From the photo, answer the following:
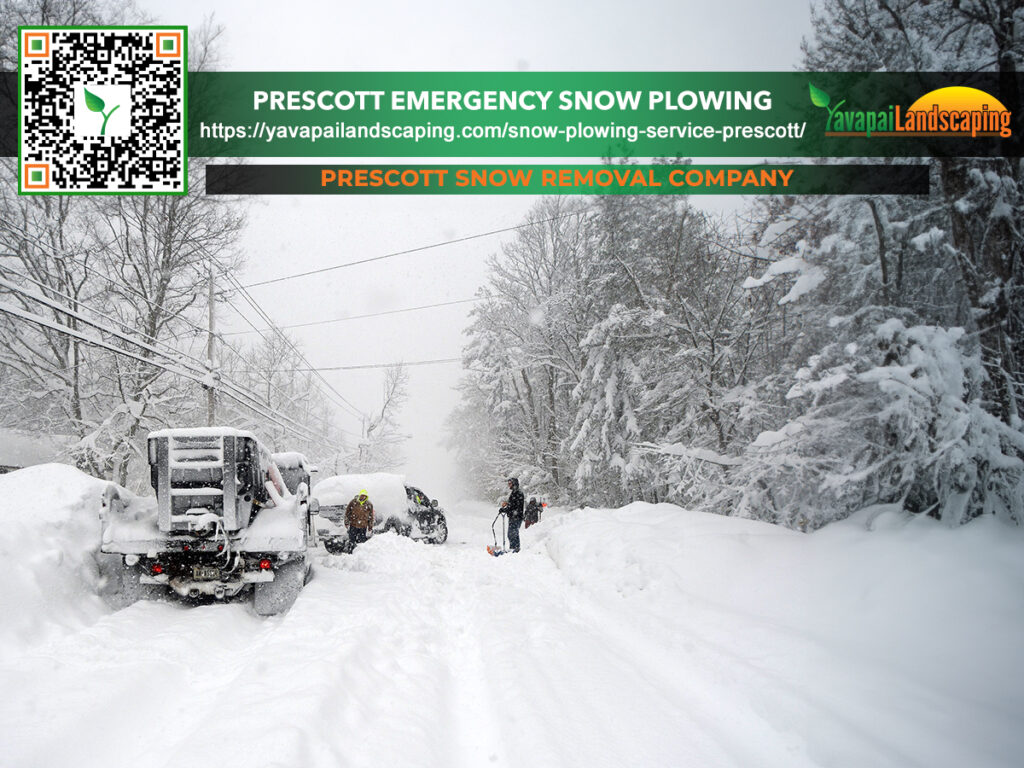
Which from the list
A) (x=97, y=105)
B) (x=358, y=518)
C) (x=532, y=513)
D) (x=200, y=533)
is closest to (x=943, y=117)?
(x=200, y=533)

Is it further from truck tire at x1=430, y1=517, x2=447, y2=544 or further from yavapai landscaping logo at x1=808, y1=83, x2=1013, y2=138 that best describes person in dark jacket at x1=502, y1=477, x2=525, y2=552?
yavapai landscaping logo at x1=808, y1=83, x2=1013, y2=138

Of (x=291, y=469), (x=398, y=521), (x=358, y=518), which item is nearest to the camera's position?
(x=291, y=469)

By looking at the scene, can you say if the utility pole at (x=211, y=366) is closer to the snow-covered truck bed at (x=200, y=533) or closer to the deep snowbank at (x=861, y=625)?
the snow-covered truck bed at (x=200, y=533)

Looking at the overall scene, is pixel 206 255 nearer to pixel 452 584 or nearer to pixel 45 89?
pixel 45 89

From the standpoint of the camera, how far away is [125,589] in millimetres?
6184

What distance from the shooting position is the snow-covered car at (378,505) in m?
13.6

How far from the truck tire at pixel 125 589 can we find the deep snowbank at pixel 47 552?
0.15 metres

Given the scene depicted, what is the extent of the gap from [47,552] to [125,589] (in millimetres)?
870

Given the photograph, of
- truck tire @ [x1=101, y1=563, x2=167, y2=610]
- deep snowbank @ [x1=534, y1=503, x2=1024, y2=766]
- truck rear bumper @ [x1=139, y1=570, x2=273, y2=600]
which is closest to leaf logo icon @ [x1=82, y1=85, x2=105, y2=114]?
truck tire @ [x1=101, y1=563, x2=167, y2=610]

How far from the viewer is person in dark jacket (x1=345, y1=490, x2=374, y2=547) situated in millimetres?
13055

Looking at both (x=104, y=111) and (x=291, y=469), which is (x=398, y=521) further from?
(x=104, y=111)

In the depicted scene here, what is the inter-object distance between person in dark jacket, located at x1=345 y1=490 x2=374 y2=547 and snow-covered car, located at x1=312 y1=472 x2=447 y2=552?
1.92ft

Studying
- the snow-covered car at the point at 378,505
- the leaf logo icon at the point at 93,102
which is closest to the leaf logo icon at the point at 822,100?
the leaf logo icon at the point at 93,102

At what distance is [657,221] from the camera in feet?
55.6
